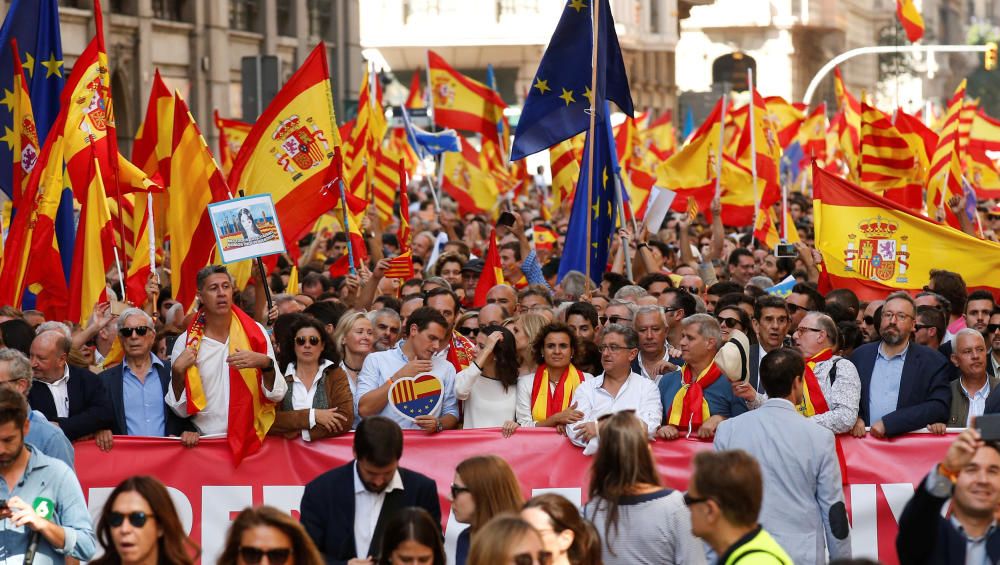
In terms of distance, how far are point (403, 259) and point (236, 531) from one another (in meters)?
7.31

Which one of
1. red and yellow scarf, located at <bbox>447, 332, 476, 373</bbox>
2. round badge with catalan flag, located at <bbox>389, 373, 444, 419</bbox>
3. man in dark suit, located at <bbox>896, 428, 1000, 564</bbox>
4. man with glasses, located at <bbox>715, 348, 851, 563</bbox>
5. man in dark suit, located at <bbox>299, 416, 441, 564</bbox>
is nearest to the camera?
man in dark suit, located at <bbox>896, 428, 1000, 564</bbox>

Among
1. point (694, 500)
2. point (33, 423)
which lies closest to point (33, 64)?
point (33, 423)

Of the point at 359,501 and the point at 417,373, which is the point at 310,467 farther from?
the point at 359,501

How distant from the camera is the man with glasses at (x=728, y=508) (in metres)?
5.51

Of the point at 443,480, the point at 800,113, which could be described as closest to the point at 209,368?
the point at 443,480

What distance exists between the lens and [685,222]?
18000 mm

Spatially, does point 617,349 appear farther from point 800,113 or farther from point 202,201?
point 800,113

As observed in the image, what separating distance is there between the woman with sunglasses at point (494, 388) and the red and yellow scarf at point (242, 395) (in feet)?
3.27

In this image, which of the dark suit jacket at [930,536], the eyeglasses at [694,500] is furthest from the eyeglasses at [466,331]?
the eyeglasses at [694,500]

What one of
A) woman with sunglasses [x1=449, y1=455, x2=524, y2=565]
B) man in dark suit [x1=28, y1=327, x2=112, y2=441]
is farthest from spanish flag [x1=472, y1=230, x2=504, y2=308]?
woman with sunglasses [x1=449, y1=455, x2=524, y2=565]

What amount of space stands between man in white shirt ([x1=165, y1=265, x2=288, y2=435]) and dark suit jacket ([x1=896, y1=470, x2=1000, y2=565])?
3823 mm

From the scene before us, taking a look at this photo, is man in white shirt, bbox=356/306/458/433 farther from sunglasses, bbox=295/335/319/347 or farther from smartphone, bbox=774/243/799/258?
smartphone, bbox=774/243/799/258

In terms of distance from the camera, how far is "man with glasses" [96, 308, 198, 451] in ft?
30.4

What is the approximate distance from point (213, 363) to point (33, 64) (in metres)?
4.54
